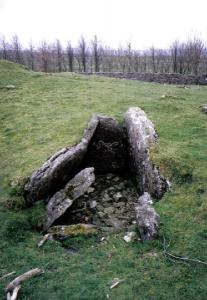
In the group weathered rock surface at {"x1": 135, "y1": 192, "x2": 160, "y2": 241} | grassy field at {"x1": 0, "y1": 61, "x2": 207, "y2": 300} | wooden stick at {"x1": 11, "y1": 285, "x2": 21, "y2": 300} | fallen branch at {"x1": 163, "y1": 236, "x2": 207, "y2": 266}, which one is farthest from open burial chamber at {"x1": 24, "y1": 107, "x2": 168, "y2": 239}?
wooden stick at {"x1": 11, "y1": 285, "x2": 21, "y2": 300}

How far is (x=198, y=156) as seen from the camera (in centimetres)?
1238

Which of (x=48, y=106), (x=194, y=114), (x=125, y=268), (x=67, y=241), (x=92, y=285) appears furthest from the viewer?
(x=48, y=106)

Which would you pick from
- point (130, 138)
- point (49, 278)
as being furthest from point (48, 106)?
point (49, 278)

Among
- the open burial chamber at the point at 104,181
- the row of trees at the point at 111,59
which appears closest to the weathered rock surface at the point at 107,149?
the open burial chamber at the point at 104,181

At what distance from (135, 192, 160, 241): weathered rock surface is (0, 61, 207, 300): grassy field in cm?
22

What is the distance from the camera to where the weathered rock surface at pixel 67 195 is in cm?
1091

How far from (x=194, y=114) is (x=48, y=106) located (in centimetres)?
971

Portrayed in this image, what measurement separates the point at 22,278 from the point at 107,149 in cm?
745

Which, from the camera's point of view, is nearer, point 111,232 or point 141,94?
point 111,232

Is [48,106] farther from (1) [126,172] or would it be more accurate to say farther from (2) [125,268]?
(2) [125,268]

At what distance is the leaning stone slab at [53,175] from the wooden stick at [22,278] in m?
3.69

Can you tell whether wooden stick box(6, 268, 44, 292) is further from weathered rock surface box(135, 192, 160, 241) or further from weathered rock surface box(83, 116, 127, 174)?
weathered rock surface box(83, 116, 127, 174)

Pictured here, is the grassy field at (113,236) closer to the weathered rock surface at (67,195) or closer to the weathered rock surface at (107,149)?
the weathered rock surface at (67,195)

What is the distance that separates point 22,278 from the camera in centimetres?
805
